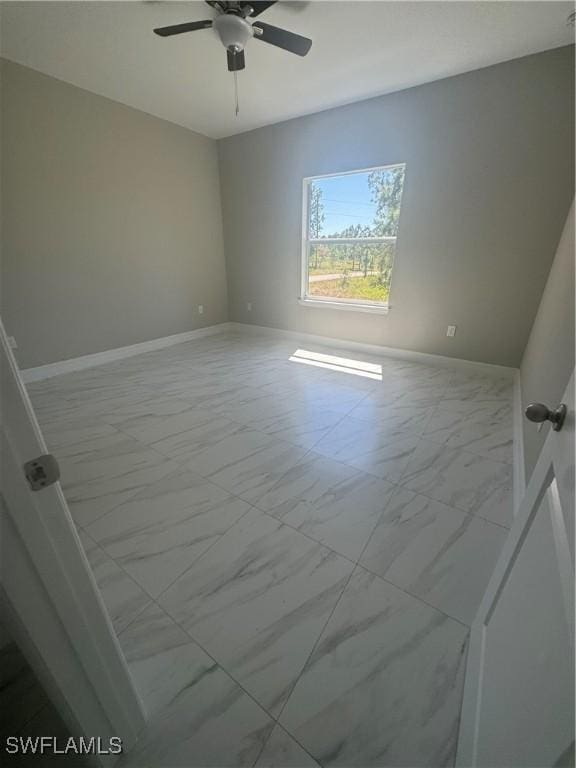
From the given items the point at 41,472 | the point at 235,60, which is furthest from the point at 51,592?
the point at 235,60

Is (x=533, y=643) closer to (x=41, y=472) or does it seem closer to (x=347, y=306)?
(x=41, y=472)

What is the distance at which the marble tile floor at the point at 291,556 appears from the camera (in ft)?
2.78

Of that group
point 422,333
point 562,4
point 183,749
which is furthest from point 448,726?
point 562,4

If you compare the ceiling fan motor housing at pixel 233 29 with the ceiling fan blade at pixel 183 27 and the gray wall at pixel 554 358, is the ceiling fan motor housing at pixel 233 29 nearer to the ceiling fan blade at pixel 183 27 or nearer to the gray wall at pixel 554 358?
the ceiling fan blade at pixel 183 27

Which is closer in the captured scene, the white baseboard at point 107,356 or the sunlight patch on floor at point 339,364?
the white baseboard at point 107,356

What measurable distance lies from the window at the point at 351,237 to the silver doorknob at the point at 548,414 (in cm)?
315

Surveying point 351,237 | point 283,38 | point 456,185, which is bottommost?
point 351,237

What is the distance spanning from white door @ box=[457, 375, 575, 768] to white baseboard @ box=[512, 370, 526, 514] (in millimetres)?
922

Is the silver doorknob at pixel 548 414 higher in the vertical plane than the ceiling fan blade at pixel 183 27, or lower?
lower

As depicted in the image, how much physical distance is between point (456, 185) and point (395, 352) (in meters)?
1.74

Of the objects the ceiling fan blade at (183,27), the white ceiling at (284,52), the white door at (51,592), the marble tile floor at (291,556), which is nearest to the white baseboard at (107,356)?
the marble tile floor at (291,556)

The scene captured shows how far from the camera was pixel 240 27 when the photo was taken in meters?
1.79

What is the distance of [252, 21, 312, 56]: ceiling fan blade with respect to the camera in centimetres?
179

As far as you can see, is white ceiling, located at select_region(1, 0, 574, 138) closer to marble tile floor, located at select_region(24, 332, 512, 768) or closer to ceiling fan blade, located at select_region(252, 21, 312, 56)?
ceiling fan blade, located at select_region(252, 21, 312, 56)
